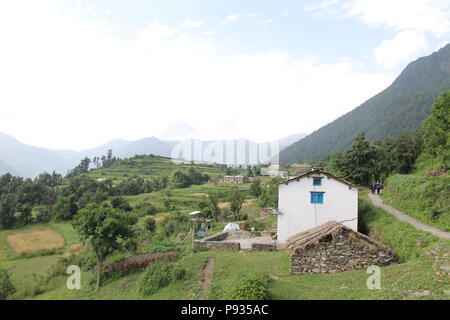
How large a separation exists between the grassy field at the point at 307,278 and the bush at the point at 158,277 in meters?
0.27

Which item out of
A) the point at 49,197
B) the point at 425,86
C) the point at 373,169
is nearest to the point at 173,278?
the point at 373,169

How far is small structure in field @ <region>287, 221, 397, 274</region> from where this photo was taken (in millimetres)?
11172

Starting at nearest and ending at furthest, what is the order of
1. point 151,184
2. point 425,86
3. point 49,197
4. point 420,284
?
1. point 420,284
2. point 49,197
3. point 151,184
4. point 425,86

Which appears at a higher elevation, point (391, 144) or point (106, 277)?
point (391, 144)

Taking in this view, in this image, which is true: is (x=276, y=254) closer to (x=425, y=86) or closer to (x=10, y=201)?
(x=10, y=201)

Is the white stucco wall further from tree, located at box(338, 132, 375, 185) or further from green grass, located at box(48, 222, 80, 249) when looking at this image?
green grass, located at box(48, 222, 80, 249)

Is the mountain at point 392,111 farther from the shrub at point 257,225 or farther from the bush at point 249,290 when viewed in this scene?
the bush at point 249,290

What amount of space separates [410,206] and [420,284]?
9.22 m

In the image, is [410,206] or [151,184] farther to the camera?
[151,184]

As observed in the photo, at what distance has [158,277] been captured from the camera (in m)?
12.3

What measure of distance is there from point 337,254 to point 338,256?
0.27 ft

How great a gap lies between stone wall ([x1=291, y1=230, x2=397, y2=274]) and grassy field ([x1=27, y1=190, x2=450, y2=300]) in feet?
1.22

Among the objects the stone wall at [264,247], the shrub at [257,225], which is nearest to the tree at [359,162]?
the shrub at [257,225]
